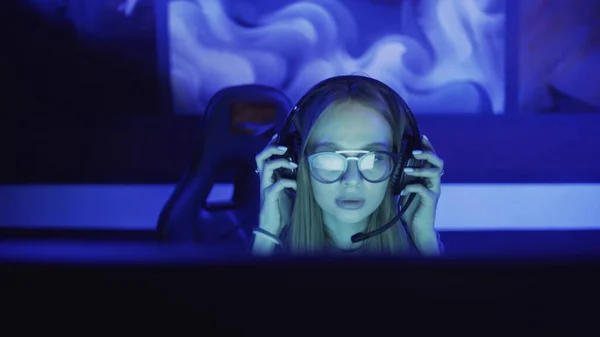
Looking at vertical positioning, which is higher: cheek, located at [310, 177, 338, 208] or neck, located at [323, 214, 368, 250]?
→ cheek, located at [310, 177, 338, 208]

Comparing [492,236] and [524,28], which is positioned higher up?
[524,28]

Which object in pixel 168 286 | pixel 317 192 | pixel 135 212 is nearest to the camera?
pixel 168 286

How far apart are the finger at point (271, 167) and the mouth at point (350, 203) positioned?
0.43 ft

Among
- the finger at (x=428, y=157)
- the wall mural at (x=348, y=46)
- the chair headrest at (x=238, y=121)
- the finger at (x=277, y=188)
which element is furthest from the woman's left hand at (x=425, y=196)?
the wall mural at (x=348, y=46)

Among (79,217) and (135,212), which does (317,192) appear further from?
(79,217)

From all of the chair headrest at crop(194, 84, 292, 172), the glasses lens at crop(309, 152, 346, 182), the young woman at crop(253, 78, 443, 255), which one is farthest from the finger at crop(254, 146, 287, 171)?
the chair headrest at crop(194, 84, 292, 172)

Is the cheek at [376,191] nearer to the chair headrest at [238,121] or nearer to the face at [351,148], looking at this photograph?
the face at [351,148]

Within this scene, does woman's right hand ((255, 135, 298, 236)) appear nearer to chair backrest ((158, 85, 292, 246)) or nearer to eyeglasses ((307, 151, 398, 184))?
eyeglasses ((307, 151, 398, 184))

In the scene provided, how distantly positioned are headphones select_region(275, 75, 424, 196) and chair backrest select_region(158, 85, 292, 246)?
48 centimetres

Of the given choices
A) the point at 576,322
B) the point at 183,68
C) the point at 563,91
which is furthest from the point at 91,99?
the point at 576,322

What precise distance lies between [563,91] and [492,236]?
71 centimetres

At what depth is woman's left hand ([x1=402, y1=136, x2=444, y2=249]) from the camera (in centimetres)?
102

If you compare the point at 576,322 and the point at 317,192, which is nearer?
the point at 576,322

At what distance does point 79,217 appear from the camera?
2.27 meters
